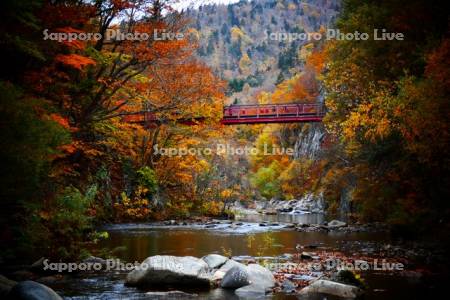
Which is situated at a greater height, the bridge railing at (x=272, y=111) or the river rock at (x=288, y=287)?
the bridge railing at (x=272, y=111)

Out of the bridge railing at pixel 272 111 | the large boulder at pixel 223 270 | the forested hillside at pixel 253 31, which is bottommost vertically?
the large boulder at pixel 223 270

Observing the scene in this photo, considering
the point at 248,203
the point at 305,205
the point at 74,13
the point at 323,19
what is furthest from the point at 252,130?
the point at 323,19

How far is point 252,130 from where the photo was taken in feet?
233

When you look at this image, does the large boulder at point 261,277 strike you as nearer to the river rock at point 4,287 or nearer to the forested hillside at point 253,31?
the river rock at point 4,287

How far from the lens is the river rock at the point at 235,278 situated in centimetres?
937

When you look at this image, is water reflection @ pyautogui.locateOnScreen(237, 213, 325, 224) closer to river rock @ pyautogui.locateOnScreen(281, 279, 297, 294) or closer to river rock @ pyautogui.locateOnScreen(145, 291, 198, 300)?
river rock @ pyautogui.locateOnScreen(281, 279, 297, 294)

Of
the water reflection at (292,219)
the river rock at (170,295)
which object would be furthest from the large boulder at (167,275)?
the water reflection at (292,219)

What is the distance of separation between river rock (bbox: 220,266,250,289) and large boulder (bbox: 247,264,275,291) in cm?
11

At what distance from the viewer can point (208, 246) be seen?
15.2 metres

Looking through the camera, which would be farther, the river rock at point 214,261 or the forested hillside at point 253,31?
the forested hillside at point 253,31

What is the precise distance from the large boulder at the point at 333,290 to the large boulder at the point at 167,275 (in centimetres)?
215

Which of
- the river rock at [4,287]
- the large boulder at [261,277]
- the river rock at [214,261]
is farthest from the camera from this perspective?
the river rock at [214,261]

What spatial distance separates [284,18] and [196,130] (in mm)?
154879

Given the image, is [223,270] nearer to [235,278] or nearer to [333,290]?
[235,278]
